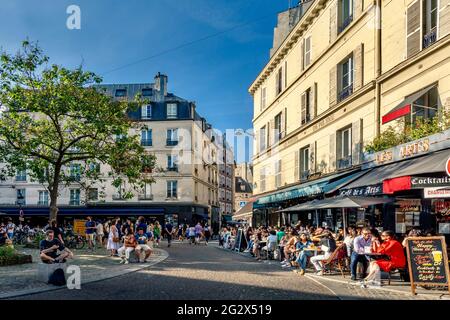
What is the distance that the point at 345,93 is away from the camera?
19.3m

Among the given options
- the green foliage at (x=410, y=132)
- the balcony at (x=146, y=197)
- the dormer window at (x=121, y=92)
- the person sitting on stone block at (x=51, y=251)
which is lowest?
the person sitting on stone block at (x=51, y=251)

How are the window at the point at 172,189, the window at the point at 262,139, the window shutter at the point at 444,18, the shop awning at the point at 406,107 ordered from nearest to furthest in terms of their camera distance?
1. the window shutter at the point at 444,18
2. the shop awning at the point at 406,107
3. the window at the point at 262,139
4. the window at the point at 172,189

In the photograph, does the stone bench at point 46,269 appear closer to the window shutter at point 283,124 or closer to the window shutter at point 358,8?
the window shutter at point 358,8

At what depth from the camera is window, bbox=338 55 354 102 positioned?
62.3ft

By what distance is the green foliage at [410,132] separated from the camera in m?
11.9

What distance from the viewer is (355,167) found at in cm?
1719

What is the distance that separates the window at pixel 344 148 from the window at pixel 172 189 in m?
29.2

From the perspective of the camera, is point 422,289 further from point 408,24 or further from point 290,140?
point 290,140

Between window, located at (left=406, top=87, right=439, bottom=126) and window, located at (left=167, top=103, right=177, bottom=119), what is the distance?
35.9 meters

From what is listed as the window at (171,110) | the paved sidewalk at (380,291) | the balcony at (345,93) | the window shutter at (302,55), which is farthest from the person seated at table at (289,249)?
the window at (171,110)

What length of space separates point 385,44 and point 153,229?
18127 mm

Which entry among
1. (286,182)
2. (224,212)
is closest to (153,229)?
(286,182)

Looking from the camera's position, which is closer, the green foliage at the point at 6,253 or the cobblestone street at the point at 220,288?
the cobblestone street at the point at 220,288

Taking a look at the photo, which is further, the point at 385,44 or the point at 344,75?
the point at 344,75
